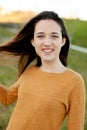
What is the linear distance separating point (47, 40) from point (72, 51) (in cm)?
1195

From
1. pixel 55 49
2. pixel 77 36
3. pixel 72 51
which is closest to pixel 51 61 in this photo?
pixel 55 49

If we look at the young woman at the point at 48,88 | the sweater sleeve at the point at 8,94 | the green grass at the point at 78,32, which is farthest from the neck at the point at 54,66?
the green grass at the point at 78,32

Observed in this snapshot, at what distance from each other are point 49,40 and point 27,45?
0.41m

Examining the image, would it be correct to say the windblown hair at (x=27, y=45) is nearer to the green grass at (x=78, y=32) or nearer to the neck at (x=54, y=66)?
the neck at (x=54, y=66)

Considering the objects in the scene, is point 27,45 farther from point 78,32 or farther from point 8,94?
point 78,32

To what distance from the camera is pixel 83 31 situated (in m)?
20.3

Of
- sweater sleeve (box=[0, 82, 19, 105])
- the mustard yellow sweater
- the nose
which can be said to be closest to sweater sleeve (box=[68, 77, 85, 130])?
the mustard yellow sweater

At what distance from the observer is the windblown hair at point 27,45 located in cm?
296

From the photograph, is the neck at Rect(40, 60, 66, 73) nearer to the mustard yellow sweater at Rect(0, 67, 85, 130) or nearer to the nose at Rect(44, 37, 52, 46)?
the mustard yellow sweater at Rect(0, 67, 85, 130)

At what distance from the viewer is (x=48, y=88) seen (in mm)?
2809

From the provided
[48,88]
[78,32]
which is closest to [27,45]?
Answer: [48,88]

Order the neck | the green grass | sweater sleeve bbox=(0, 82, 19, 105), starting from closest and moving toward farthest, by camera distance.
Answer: the neck
sweater sleeve bbox=(0, 82, 19, 105)
the green grass

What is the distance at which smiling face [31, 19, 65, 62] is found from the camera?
9.34ft

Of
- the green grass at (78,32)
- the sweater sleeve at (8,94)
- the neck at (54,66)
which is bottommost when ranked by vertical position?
the green grass at (78,32)
